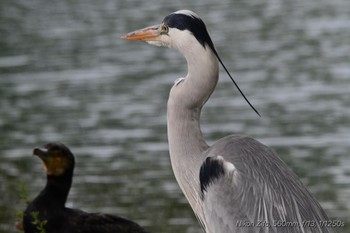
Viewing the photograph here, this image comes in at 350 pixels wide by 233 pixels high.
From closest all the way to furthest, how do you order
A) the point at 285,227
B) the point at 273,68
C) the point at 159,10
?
the point at 285,227 < the point at 273,68 < the point at 159,10

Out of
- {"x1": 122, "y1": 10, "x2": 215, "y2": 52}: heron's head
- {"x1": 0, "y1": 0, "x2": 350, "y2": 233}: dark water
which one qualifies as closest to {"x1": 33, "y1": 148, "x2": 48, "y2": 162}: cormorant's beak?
{"x1": 0, "y1": 0, "x2": 350, "y2": 233}: dark water

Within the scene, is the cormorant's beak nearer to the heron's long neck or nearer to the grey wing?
the heron's long neck

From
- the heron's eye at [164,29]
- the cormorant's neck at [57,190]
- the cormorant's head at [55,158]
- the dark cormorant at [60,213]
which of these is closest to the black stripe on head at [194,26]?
the heron's eye at [164,29]

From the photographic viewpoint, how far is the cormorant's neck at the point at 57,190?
780 centimetres

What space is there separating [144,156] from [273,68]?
574 centimetres

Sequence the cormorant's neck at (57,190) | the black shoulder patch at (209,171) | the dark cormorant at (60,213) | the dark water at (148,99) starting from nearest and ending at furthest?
the black shoulder patch at (209,171) < the dark cormorant at (60,213) < the cormorant's neck at (57,190) < the dark water at (148,99)

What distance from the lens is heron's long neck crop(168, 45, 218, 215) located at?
538 cm

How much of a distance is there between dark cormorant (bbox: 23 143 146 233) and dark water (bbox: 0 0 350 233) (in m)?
1.07

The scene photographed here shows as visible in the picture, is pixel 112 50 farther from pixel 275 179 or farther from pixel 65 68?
pixel 275 179

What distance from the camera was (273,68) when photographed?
57.8 feet

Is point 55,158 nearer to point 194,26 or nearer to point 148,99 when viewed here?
point 194,26

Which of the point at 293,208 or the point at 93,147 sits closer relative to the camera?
the point at 293,208

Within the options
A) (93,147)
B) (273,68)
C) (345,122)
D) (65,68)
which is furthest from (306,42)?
(93,147)

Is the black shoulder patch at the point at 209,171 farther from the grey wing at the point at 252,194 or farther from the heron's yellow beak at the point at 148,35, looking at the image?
the heron's yellow beak at the point at 148,35
